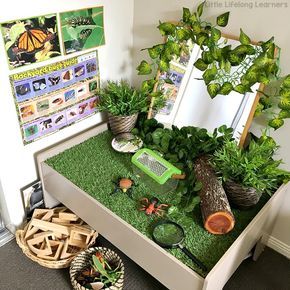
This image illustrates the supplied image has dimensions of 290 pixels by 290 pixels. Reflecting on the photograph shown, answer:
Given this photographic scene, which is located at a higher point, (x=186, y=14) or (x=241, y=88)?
(x=186, y=14)

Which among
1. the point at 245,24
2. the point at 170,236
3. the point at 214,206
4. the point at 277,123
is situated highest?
the point at 245,24

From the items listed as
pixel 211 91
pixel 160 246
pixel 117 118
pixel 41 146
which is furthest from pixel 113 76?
pixel 160 246

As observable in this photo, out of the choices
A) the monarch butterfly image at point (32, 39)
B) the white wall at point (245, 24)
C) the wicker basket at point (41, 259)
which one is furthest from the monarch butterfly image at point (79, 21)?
the wicker basket at point (41, 259)

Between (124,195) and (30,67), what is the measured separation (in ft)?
2.15

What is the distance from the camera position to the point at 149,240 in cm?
114

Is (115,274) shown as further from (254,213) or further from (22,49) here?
(22,49)

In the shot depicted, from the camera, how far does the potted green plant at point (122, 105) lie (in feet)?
5.28

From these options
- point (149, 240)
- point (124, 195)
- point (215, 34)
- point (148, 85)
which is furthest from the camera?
point (148, 85)

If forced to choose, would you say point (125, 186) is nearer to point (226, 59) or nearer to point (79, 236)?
point (79, 236)

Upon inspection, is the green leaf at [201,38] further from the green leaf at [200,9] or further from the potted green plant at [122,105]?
the potted green plant at [122,105]

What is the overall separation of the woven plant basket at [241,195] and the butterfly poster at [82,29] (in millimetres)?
880

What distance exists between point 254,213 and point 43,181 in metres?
0.98

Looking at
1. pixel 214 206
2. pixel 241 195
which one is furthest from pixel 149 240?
pixel 241 195

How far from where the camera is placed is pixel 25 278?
1451mm
